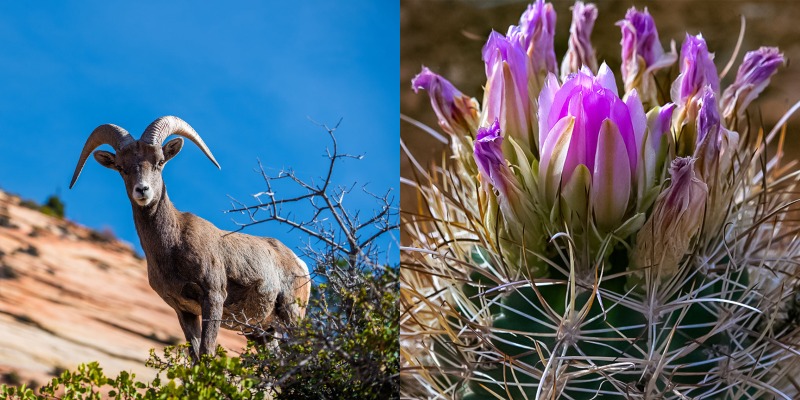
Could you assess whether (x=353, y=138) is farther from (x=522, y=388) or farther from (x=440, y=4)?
(x=522, y=388)

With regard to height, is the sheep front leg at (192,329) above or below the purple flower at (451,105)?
below

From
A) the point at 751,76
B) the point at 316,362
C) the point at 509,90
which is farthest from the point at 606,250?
the point at 316,362

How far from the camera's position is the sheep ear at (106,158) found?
51.7 inches

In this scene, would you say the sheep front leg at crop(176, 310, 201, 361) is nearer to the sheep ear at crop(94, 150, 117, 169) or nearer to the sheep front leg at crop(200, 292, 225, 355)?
the sheep front leg at crop(200, 292, 225, 355)

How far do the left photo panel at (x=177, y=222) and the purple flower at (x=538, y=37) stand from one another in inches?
24.0

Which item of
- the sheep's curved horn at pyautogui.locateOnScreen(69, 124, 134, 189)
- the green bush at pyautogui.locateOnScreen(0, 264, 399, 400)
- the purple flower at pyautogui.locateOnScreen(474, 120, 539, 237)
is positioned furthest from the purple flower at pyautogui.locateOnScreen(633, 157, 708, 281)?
the sheep's curved horn at pyautogui.locateOnScreen(69, 124, 134, 189)

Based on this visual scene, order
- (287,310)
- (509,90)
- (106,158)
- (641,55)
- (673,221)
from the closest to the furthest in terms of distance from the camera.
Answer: (673,221), (509,90), (641,55), (106,158), (287,310)

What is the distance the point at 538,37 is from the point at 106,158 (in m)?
0.76

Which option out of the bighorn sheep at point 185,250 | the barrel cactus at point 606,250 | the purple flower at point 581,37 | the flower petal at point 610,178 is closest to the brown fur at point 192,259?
the bighorn sheep at point 185,250

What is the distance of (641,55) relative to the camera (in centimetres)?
90

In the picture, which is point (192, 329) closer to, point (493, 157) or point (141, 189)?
point (141, 189)

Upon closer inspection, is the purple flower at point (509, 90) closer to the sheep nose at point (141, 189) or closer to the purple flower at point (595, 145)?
the purple flower at point (595, 145)

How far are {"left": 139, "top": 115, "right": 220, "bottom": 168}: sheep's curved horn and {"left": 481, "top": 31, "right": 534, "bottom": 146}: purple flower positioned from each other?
714 mm

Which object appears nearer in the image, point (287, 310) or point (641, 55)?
point (641, 55)
